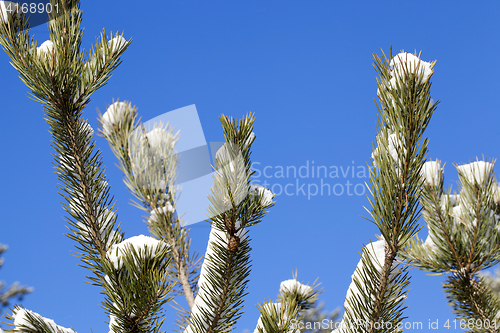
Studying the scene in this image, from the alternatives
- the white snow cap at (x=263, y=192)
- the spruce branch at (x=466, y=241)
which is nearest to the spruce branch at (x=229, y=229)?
the white snow cap at (x=263, y=192)

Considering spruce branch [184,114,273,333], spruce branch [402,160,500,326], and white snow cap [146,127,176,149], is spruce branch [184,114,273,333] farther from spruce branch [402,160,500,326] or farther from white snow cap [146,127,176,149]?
spruce branch [402,160,500,326]

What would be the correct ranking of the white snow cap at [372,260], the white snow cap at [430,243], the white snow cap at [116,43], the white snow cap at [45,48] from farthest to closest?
the white snow cap at [430,243]
the white snow cap at [116,43]
the white snow cap at [45,48]
the white snow cap at [372,260]

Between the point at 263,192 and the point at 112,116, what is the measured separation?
982mm

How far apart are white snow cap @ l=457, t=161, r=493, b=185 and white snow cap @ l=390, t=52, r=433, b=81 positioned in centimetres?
118

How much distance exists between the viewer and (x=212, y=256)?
1918 millimetres

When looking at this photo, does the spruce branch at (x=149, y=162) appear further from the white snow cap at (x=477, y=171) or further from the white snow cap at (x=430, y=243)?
the white snow cap at (x=477, y=171)

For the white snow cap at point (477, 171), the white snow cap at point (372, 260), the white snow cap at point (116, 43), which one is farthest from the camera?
the white snow cap at point (477, 171)

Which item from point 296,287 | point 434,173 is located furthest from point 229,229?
point 434,173

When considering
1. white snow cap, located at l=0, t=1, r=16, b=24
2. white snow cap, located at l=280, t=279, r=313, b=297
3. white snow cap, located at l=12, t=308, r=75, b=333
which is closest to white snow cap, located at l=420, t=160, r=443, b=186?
white snow cap, located at l=280, t=279, r=313, b=297

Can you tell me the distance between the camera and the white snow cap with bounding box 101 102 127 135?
6.90 ft

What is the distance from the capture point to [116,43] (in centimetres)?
192

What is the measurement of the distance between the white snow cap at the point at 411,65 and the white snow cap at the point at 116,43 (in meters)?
1.34

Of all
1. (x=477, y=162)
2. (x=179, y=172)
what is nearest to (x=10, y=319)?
(x=179, y=172)

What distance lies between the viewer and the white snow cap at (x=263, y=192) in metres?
1.84
